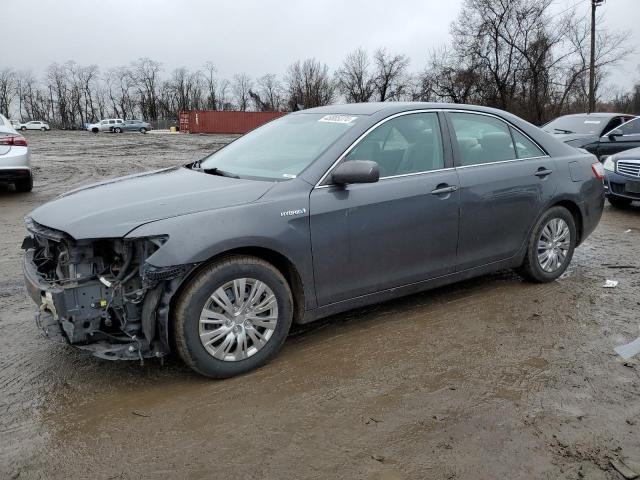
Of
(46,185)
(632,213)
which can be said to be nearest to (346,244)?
(632,213)

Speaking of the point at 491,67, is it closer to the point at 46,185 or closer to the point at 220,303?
the point at 46,185

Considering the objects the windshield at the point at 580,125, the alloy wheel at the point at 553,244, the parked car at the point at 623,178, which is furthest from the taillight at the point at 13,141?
the windshield at the point at 580,125

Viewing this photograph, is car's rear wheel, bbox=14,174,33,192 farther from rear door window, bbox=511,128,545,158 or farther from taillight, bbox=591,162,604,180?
taillight, bbox=591,162,604,180

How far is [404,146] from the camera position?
407cm

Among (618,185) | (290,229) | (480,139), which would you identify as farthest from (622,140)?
(290,229)

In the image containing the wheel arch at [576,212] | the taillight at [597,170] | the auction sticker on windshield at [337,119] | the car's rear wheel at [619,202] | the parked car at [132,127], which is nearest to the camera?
the auction sticker on windshield at [337,119]

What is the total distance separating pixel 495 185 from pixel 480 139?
0.41 m

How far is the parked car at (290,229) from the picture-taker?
305 cm

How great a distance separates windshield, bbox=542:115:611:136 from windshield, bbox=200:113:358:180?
9439 mm

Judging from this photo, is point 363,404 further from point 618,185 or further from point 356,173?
point 618,185

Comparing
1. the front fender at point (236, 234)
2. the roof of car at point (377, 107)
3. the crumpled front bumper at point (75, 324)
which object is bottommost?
the crumpled front bumper at point (75, 324)

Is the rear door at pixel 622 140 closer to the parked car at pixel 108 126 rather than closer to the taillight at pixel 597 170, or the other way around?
the taillight at pixel 597 170

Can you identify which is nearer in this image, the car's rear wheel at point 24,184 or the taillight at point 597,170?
the taillight at point 597,170

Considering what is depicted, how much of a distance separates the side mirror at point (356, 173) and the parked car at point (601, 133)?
9.13 metres
